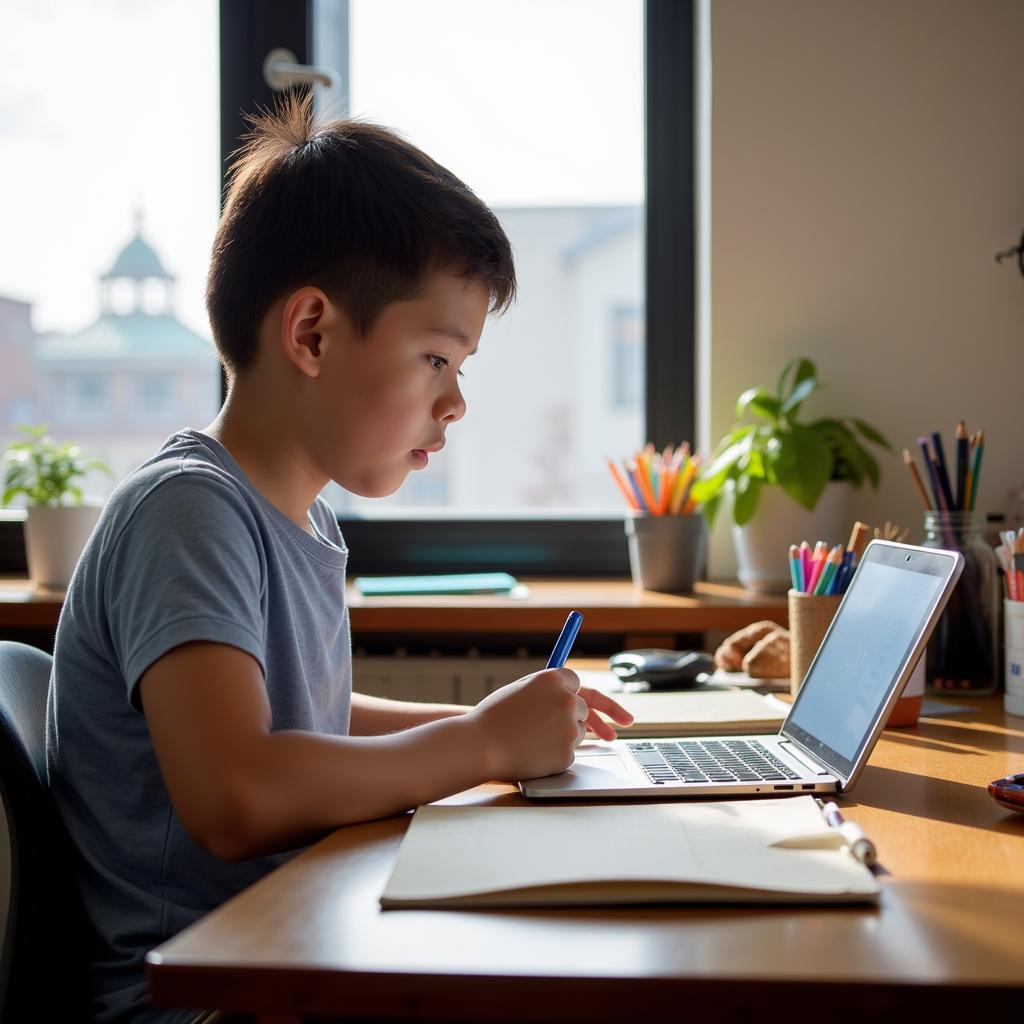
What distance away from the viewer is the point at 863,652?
92 cm

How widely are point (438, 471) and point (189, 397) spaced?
0.47m

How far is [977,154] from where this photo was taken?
172 cm

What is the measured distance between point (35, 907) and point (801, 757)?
1.88ft

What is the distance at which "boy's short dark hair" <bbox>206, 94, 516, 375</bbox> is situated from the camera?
0.93 metres

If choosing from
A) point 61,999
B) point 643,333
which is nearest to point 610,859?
point 61,999

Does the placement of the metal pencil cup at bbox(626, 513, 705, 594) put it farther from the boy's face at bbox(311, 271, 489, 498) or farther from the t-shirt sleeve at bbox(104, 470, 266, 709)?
the t-shirt sleeve at bbox(104, 470, 266, 709)

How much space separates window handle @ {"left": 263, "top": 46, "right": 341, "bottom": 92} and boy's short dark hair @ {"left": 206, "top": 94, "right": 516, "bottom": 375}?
3.07 ft

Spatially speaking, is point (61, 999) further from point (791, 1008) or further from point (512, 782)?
point (791, 1008)

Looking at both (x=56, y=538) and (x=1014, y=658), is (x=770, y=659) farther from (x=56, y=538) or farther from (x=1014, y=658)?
(x=56, y=538)

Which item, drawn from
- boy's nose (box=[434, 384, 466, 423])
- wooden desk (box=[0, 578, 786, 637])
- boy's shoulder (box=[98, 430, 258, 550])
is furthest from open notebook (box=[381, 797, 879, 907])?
wooden desk (box=[0, 578, 786, 637])

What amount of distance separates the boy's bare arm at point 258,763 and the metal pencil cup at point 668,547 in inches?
36.3

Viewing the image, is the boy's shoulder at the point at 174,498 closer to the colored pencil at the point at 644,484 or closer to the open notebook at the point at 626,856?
the open notebook at the point at 626,856

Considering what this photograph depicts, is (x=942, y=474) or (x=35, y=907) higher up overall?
(x=942, y=474)

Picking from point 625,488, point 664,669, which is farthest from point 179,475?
point 625,488
